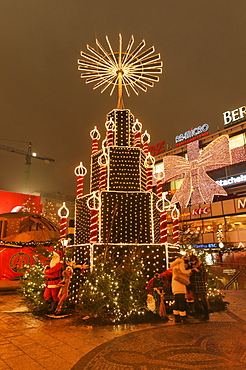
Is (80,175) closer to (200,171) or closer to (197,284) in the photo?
(197,284)

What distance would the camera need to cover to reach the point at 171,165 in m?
44.8

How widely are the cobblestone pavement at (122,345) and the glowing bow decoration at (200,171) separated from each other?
33.1 m

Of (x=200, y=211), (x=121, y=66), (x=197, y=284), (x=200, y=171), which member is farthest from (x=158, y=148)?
(x=197, y=284)

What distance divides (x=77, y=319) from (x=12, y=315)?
2.29 meters

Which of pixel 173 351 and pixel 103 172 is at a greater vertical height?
pixel 103 172

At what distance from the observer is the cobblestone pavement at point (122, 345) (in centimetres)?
463

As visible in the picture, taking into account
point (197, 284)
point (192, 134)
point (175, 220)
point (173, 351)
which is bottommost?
point (173, 351)

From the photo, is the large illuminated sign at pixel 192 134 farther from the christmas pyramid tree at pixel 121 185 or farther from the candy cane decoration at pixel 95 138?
the candy cane decoration at pixel 95 138

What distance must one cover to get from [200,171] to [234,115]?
34.2 ft

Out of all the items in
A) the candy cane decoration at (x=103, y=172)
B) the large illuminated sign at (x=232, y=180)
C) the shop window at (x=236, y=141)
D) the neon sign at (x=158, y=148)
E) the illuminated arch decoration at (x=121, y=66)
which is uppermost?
the neon sign at (x=158, y=148)

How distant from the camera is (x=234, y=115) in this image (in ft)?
137

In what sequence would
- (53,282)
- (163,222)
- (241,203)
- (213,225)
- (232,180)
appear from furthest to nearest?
1. (232,180)
2. (213,225)
3. (241,203)
4. (163,222)
5. (53,282)

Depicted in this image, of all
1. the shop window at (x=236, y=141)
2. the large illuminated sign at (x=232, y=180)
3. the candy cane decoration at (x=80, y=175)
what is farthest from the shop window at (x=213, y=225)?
the candy cane decoration at (x=80, y=175)

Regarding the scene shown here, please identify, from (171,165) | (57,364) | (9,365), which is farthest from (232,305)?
(171,165)
